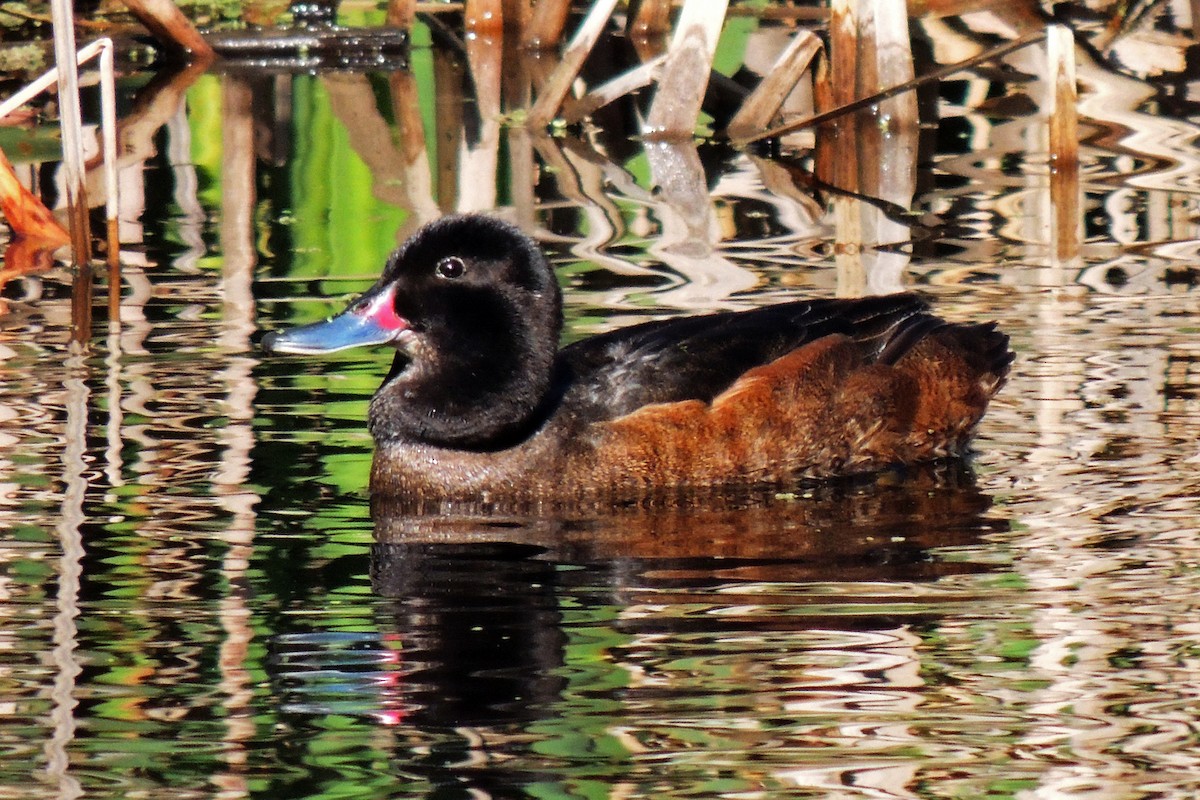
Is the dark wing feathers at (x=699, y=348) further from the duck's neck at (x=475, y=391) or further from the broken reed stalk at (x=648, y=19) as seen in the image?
the broken reed stalk at (x=648, y=19)

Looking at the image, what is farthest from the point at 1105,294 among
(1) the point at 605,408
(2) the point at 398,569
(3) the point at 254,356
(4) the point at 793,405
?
(2) the point at 398,569

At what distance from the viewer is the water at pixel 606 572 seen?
169 inches

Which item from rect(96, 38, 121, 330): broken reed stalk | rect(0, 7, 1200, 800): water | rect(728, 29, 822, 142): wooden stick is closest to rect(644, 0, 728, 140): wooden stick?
rect(728, 29, 822, 142): wooden stick

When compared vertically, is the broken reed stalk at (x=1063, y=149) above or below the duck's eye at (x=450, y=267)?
above

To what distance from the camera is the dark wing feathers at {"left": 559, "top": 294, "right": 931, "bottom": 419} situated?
660 centimetres

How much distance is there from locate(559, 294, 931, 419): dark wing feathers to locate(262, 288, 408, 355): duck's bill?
579mm

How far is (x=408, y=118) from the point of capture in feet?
42.1

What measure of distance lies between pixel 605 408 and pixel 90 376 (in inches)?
79.8

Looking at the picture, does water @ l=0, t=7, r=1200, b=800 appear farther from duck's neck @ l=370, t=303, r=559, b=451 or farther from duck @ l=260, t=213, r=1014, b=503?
duck's neck @ l=370, t=303, r=559, b=451

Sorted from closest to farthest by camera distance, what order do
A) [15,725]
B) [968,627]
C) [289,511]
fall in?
[15,725], [968,627], [289,511]

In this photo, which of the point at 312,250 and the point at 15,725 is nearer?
the point at 15,725

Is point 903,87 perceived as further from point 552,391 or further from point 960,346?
point 552,391

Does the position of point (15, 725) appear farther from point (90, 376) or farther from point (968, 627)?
point (90, 376)

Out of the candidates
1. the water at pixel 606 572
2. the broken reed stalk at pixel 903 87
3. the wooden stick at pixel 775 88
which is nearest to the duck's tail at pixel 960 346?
the water at pixel 606 572
